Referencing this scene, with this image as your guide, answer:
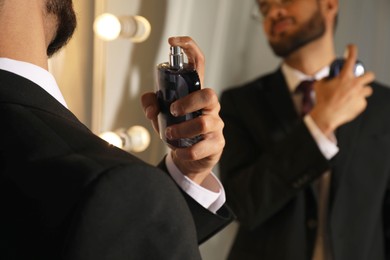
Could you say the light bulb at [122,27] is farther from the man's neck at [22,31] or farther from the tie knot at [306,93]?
the tie knot at [306,93]

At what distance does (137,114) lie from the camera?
2.61 feet

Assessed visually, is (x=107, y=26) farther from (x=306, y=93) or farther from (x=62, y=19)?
(x=306, y=93)

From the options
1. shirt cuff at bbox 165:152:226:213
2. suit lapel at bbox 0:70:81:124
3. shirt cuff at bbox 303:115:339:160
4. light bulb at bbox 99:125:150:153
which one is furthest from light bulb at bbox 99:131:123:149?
shirt cuff at bbox 303:115:339:160

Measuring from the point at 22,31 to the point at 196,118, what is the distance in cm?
18

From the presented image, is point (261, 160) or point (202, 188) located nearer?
point (202, 188)

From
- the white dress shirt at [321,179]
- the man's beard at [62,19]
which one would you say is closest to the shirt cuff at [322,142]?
the white dress shirt at [321,179]

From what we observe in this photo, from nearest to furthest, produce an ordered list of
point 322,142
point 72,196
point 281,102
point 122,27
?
point 72,196 → point 122,27 → point 322,142 → point 281,102

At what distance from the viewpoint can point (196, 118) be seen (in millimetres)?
526

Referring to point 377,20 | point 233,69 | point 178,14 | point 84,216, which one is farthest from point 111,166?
point 377,20

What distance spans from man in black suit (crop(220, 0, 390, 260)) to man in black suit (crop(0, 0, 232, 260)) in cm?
64

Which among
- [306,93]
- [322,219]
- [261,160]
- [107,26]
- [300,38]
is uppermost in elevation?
[107,26]

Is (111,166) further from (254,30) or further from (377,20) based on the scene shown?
(377,20)

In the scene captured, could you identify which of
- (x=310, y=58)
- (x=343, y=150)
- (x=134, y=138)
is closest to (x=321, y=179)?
(x=343, y=150)

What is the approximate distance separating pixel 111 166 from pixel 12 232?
85 millimetres
